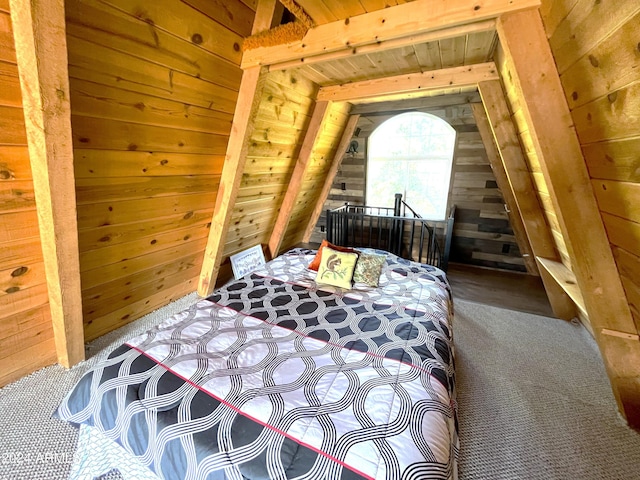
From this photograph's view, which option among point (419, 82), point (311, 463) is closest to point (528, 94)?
point (419, 82)

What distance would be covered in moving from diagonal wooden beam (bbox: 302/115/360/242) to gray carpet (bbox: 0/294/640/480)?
8.46ft

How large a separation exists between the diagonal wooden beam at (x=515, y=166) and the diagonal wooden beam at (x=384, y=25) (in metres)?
1.00

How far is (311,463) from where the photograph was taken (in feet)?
2.73

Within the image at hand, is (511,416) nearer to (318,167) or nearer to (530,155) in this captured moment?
Result: (530,155)

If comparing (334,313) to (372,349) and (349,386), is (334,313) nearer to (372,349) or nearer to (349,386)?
(372,349)

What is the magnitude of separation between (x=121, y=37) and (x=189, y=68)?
1.18 feet

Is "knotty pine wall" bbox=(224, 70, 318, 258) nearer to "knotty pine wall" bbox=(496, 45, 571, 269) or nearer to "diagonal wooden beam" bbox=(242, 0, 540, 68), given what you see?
"diagonal wooden beam" bbox=(242, 0, 540, 68)

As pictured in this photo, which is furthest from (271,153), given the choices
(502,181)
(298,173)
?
(502,181)

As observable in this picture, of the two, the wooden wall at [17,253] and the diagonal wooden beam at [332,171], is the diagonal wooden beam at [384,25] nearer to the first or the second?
the wooden wall at [17,253]

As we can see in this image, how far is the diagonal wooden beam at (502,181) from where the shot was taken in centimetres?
271

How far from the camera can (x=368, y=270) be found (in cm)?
217

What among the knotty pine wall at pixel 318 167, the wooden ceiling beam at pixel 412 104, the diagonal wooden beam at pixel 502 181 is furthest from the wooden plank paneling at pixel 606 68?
the wooden ceiling beam at pixel 412 104

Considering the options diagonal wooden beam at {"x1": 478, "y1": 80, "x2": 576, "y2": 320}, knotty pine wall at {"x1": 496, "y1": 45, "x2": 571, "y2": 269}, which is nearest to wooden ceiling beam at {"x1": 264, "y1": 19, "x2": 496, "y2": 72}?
knotty pine wall at {"x1": 496, "y1": 45, "x2": 571, "y2": 269}

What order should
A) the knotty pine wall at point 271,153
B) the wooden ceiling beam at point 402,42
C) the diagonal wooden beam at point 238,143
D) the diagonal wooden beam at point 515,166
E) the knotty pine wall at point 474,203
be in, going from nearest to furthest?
the wooden ceiling beam at point 402,42, the diagonal wooden beam at point 238,143, the diagonal wooden beam at point 515,166, the knotty pine wall at point 271,153, the knotty pine wall at point 474,203
